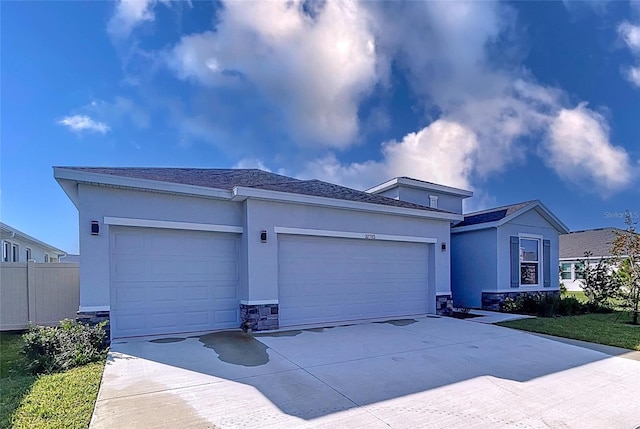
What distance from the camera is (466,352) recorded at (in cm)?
704

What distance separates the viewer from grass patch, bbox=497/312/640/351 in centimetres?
860

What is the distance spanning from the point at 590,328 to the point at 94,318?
12.4 m

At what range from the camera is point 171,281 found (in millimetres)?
8469

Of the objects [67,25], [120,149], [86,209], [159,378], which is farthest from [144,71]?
[159,378]

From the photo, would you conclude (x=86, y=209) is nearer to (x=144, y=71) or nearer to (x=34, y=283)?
(x=34, y=283)

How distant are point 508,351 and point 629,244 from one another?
8215mm

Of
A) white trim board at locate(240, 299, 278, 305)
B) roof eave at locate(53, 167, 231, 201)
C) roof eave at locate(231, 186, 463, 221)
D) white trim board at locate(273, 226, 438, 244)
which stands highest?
roof eave at locate(53, 167, 231, 201)

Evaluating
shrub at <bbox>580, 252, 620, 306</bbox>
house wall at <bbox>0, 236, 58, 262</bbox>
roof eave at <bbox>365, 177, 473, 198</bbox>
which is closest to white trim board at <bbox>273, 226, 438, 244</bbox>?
roof eave at <bbox>365, 177, 473, 198</bbox>

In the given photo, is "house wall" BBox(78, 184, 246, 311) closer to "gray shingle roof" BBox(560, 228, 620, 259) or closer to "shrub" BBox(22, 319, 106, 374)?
"shrub" BBox(22, 319, 106, 374)

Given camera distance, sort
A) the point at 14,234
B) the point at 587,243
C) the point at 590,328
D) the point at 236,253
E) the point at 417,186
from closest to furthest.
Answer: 1. the point at 236,253
2. the point at 590,328
3. the point at 14,234
4. the point at 417,186
5. the point at 587,243

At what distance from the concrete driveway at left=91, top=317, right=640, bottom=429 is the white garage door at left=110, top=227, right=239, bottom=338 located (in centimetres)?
77

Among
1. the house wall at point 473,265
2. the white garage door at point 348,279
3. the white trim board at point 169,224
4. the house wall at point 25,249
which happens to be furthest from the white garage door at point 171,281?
the house wall at point 25,249

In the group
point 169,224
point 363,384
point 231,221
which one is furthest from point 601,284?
point 169,224

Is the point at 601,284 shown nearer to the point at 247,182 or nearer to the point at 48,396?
the point at 247,182
